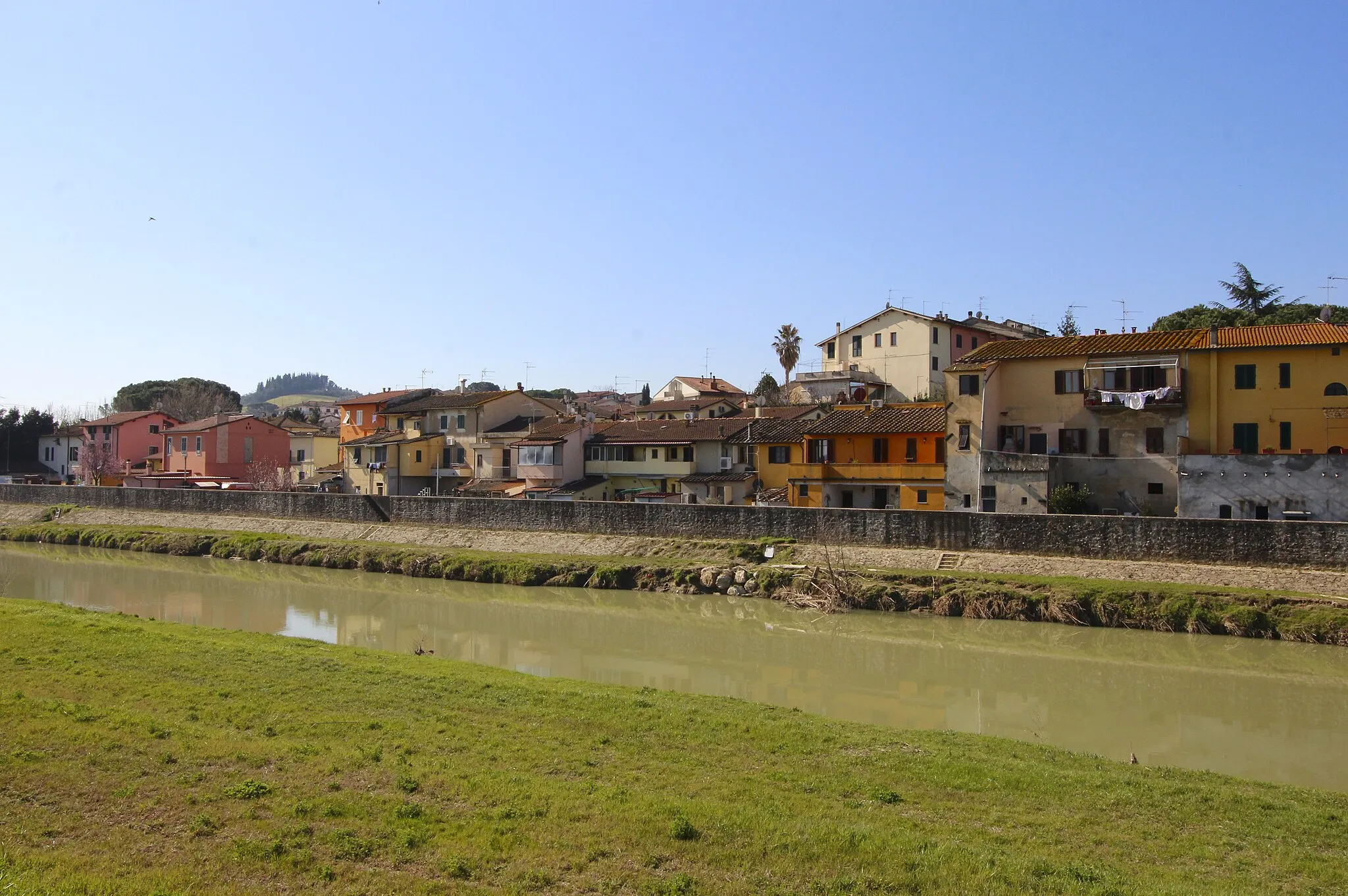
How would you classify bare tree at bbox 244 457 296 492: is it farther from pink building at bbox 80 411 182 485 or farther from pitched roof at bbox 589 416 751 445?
A: pitched roof at bbox 589 416 751 445

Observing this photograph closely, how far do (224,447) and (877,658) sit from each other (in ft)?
208

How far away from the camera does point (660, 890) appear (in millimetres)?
8203

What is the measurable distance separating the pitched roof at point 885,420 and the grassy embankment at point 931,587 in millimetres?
9076

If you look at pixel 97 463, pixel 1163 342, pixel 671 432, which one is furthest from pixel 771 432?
pixel 97 463

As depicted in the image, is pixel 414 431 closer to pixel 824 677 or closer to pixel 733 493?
pixel 733 493

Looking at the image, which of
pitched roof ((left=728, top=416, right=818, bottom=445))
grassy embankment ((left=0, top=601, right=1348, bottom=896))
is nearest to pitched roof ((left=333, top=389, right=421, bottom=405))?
pitched roof ((left=728, top=416, right=818, bottom=445))

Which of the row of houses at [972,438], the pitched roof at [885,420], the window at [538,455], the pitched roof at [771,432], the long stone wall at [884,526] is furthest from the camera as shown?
the window at [538,455]

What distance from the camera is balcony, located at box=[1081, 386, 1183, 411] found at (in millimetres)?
37875

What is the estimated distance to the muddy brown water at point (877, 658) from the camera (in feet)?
58.2

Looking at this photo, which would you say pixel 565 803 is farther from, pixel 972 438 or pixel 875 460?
pixel 875 460

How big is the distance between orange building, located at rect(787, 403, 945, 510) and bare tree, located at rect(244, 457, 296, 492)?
3837cm

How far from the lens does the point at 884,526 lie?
35375 mm

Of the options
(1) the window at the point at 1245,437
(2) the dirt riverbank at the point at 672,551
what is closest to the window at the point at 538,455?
(2) the dirt riverbank at the point at 672,551

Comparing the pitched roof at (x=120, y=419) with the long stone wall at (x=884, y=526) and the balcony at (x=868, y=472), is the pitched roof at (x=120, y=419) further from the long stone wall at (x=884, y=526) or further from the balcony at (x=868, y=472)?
the balcony at (x=868, y=472)
